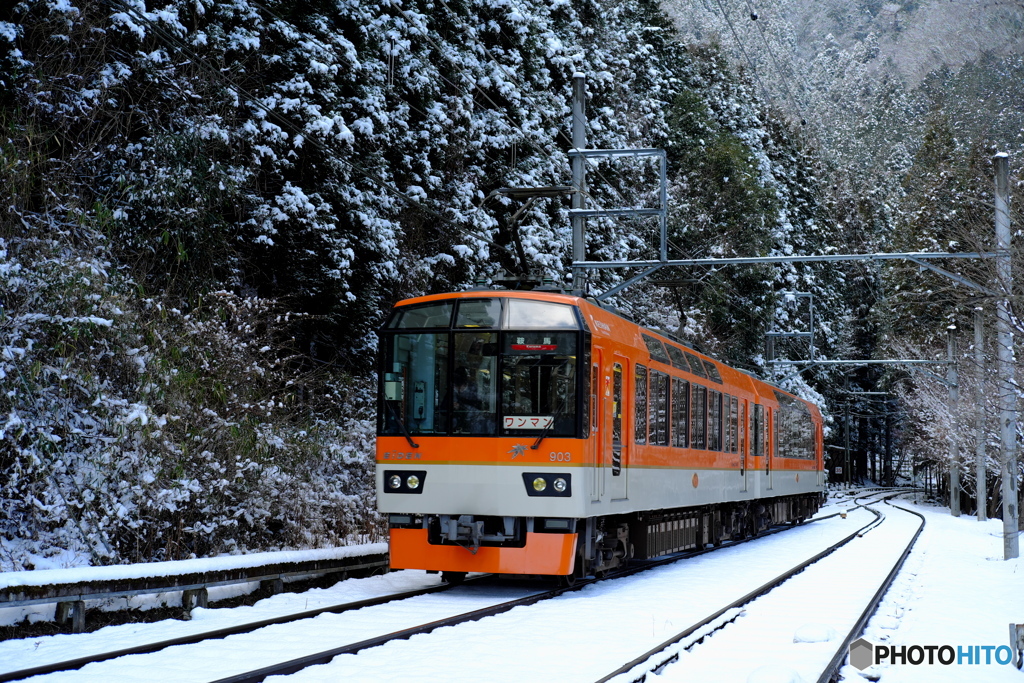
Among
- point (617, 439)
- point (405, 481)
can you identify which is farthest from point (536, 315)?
point (405, 481)

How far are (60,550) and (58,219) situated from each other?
3734 millimetres

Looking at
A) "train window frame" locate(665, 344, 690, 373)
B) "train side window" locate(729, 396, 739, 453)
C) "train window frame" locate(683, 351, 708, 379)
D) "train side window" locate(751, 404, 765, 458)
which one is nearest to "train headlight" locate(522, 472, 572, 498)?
"train window frame" locate(665, 344, 690, 373)

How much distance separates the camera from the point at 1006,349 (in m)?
18.2

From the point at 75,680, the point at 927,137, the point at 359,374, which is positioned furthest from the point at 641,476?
the point at 927,137

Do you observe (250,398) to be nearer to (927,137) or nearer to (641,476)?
(641,476)

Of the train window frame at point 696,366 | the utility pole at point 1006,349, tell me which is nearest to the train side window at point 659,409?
the train window frame at point 696,366

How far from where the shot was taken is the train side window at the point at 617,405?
1339cm

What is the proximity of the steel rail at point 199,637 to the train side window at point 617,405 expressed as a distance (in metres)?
2.82

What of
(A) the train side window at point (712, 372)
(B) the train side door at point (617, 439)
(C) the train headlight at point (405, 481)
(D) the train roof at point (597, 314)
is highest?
(D) the train roof at point (597, 314)

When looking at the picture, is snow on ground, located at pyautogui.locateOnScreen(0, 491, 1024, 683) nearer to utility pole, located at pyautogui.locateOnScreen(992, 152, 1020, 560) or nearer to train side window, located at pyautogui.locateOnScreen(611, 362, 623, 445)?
train side window, located at pyautogui.locateOnScreen(611, 362, 623, 445)

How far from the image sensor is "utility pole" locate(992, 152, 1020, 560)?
16.3 m

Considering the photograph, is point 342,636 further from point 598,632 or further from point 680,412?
point 680,412

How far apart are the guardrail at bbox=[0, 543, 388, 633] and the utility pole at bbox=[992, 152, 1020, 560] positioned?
956 cm

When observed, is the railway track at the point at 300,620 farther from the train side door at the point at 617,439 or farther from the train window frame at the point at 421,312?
the train window frame at the point at 421,312
